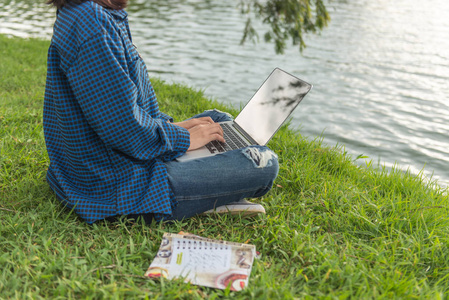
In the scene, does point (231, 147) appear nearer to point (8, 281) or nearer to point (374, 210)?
point (374, 210)

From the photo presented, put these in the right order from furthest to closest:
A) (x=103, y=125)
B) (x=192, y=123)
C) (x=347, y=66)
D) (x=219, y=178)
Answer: (x=347, y=66) < (x=192, y=123) < (x=219, y=178) < (x=103, y=125)

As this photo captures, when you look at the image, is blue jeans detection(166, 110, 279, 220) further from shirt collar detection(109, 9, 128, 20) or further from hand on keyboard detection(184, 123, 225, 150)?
shirt collar detection(109, 9, 128, 20)

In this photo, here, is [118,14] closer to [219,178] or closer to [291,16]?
[219,178]

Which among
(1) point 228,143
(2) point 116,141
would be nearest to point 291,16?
(1) point 228,143

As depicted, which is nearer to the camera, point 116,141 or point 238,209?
point 116,141

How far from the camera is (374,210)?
2.69 m

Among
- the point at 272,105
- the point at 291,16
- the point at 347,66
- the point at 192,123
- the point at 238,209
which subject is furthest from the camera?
the point at 347,66

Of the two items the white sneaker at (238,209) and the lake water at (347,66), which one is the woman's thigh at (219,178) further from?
Answer: the lake water at (347,66)

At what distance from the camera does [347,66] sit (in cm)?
810

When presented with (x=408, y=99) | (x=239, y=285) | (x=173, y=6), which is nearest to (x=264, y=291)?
(x=239, y=285)

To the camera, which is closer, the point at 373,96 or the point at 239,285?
the point at 239,285

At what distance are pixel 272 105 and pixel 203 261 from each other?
1.38m

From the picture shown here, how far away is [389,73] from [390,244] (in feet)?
19.8

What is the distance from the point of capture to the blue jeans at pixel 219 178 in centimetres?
228
